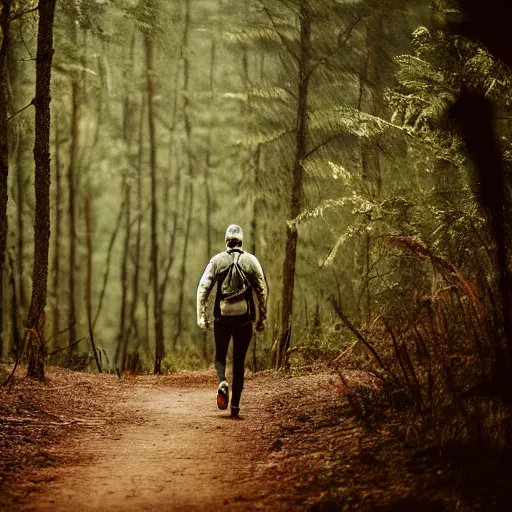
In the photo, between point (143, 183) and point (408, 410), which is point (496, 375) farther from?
point (143, 183)

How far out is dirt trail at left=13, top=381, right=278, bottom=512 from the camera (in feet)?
12.5

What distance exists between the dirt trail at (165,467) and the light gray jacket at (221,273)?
4.31ft

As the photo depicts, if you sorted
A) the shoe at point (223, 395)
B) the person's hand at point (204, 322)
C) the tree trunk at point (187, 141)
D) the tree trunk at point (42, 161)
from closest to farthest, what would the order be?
the person's hand at point (204, 322) → the shoe at point (223, 395) → the tree trunk at point (42, 161) → the tree trunk at point (187, 141)

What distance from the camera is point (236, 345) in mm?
7023

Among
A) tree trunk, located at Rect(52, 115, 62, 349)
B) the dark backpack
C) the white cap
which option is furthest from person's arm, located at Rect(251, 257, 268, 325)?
tree trunk, located at Rect(52, 115, 62, 349)

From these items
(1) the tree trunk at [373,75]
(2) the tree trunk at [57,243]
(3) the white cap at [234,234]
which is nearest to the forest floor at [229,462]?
(3) the white cap at [234,234]

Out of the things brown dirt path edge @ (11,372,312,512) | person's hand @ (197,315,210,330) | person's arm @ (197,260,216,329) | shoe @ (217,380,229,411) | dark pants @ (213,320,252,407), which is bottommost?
brown dirt path edge @ (11,372,312,512)

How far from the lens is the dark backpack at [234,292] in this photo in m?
6.94

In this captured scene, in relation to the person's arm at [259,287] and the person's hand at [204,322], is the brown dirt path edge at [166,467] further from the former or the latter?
the person's arm at [259,287]

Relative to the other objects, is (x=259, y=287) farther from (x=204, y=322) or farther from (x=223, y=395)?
(x=223, y=395)

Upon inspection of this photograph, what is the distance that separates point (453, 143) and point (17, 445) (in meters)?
6.53

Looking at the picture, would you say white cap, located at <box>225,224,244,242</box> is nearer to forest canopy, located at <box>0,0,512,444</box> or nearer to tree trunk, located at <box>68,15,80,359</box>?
forest canopy, located at <box>0,0,512,444</box>

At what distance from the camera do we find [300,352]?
12695 mm

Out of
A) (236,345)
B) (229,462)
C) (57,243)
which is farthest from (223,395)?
(57,243)
